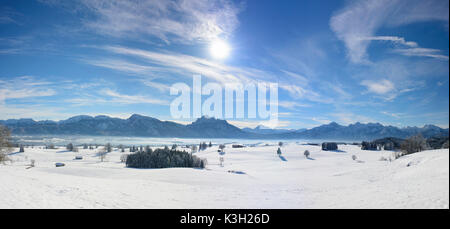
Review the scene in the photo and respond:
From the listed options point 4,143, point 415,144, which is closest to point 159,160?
point 4,143

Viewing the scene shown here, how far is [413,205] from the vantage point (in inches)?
329

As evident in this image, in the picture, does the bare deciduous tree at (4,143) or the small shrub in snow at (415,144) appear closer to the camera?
the bare deciduous tree at (4,143)

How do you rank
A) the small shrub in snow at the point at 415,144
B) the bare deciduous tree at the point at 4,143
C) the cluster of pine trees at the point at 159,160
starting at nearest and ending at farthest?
the bare deciduous tree at the point at 4,143 → the cluster of pine trees at the point at 159,160 → the small shrub in snow at the point at 415,144

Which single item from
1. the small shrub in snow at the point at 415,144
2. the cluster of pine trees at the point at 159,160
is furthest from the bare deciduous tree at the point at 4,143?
the small shrub in snow at the point at 415,144

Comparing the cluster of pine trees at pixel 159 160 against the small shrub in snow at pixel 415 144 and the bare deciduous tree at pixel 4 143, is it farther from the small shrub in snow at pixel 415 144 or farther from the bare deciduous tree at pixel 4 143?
the small shrub in snow at pixel 415 144

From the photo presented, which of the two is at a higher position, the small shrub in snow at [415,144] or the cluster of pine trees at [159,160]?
the small shrub in snow at [415,144]

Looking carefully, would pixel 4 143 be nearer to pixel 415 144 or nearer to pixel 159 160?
pixel 159 160

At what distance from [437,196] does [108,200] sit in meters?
15.4

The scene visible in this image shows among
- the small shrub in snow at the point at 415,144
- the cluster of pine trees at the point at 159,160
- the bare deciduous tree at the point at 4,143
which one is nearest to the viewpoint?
the bare deciduous tree at the point at 4,143

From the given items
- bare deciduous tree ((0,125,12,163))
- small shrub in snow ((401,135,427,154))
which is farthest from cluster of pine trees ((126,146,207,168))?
small shrub in snow ((401,135,427,154))

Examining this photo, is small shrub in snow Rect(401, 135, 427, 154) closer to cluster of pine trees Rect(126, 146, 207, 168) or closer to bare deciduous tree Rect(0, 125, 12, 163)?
cluster of pine trees Rect(126, 146, 207, 168)
